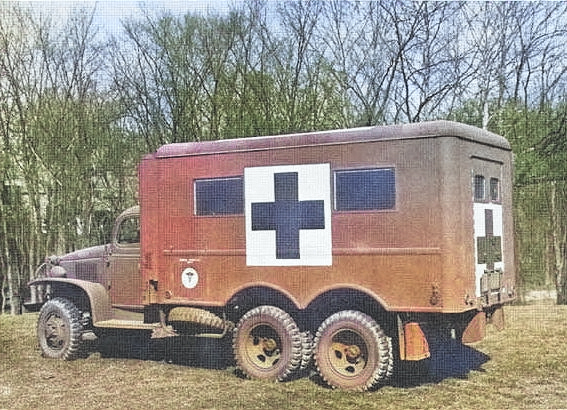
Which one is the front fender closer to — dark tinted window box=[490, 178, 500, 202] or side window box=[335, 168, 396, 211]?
side window box=[335, 168, 396, 211]

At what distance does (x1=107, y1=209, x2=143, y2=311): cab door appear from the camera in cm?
618

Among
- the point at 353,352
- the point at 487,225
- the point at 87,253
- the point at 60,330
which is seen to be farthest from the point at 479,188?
the point at 60,330

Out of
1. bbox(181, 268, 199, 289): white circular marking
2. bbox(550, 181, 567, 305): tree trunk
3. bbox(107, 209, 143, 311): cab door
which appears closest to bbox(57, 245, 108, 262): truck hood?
bbox(107, 209, 143, 311): cab door

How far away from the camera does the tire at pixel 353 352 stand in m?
4.98

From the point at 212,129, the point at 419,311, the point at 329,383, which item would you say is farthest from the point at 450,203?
the point at 212,129

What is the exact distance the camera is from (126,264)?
20.7ft

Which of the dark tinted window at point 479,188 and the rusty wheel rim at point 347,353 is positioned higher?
the dark tinted window at point 479,188

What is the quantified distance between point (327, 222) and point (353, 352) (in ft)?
2.57

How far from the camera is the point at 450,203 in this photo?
15.7 feet

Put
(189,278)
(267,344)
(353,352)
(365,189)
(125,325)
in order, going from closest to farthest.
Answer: (365,189) < (353,352) < (267,344) < (189,278) < (125,325)

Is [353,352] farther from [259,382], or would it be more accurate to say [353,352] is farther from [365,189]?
[365,189]

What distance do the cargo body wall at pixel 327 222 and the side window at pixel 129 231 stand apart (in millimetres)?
242

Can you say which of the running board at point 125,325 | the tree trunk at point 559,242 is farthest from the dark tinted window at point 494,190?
the running board at point 125,325

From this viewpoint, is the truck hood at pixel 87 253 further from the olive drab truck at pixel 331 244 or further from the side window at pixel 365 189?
the side window at pixel 365 189
